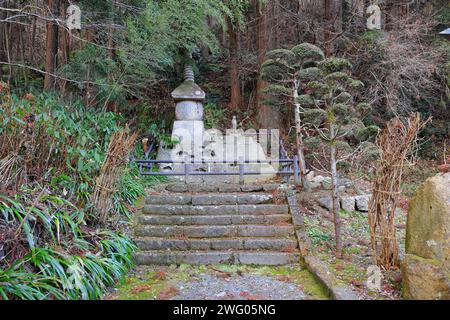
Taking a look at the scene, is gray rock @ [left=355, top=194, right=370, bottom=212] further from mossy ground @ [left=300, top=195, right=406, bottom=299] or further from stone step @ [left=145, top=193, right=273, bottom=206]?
stone step @ [left=145, top=193, right=273, bottom=206]

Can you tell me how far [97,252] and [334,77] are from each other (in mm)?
3294

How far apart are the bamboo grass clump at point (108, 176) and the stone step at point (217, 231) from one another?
2.03 ft

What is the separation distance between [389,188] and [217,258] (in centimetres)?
203

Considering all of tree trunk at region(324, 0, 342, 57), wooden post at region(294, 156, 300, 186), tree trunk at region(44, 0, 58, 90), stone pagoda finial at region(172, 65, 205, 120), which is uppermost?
tree trunk at region(324, 0, 342, 57)

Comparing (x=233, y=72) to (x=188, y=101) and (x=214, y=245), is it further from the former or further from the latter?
(x=214, y=245)

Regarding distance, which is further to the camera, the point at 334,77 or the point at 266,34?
the point at 266,34

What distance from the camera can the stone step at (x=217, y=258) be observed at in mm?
4059

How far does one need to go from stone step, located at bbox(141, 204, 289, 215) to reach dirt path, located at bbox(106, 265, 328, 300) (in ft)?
3.67

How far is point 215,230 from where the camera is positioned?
4566 millimetres

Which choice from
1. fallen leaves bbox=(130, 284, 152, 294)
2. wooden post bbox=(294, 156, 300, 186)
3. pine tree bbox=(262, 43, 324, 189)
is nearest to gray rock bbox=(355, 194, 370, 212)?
pine tree bbox=(262, 43, 324, 189)

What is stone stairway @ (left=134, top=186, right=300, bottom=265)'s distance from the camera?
13.4 feet

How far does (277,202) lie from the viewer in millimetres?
5223
